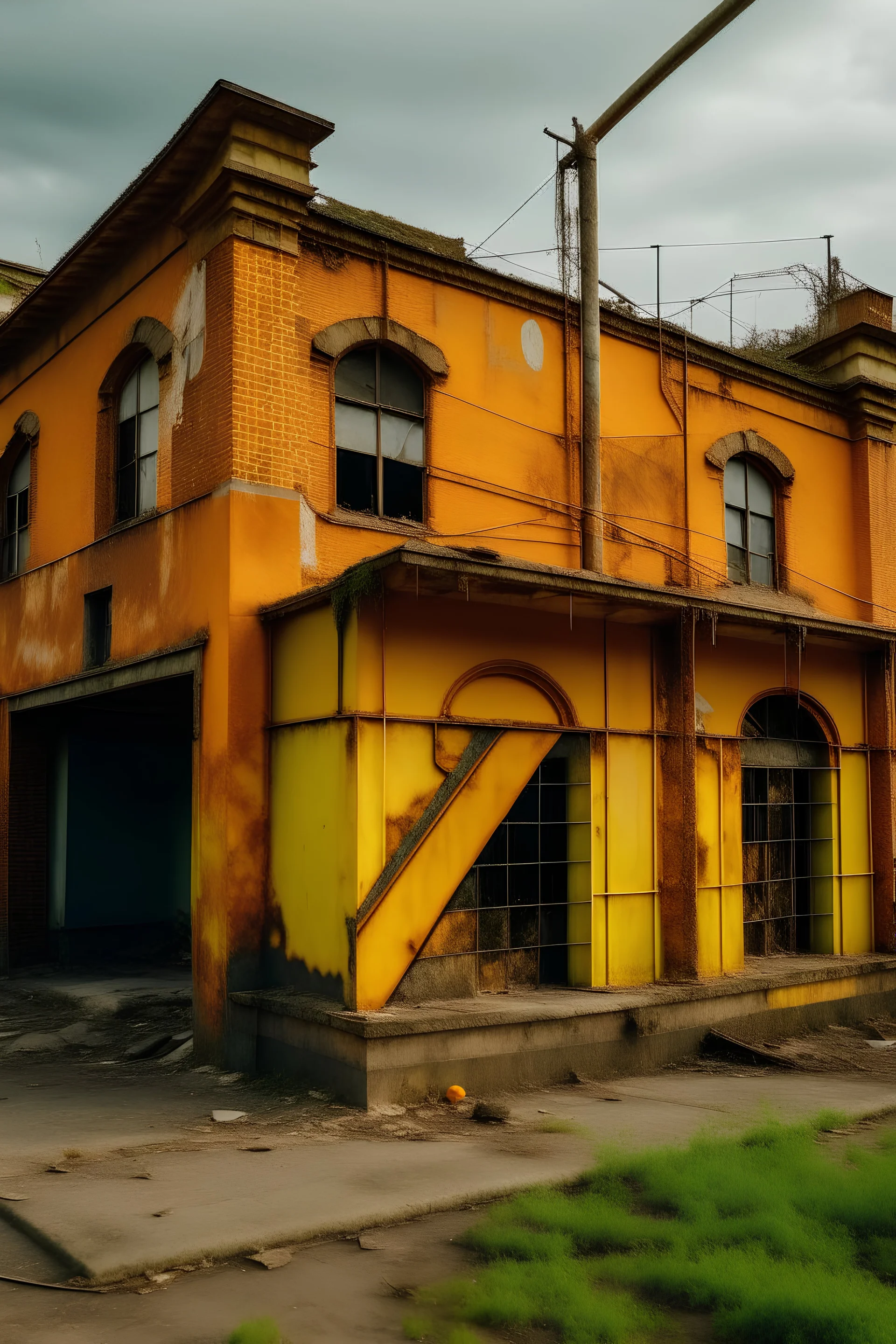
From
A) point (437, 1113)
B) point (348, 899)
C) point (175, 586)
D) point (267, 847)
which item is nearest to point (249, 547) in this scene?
point (175, 586)

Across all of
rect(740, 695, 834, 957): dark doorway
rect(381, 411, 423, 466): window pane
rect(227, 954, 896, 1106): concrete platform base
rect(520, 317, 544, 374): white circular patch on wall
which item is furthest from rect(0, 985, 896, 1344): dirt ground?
rect(520, 317, 544, 374): white circular patch on wall

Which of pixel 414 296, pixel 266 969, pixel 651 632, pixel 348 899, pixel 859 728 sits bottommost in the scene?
pixel 266 969

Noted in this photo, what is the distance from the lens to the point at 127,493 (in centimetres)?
1298

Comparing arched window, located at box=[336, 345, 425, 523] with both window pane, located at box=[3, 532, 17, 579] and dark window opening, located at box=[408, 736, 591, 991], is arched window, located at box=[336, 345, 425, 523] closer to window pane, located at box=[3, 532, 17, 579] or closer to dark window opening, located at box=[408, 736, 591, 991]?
dark window opening, located at box=[408, 736, 591, 991]

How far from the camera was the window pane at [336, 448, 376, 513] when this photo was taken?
1165cm

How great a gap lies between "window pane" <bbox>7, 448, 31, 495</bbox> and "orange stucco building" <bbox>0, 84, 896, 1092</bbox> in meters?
0.06

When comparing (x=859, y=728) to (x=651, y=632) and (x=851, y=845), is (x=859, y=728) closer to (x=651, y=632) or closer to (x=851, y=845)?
(x=851, y=845)

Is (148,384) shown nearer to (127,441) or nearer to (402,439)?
(127,441)

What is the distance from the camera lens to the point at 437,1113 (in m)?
8.43

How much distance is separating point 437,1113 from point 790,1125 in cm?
248

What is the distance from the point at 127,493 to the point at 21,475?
352 centimetres

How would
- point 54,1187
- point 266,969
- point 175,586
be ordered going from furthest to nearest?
point 175,586, point 266,969, point 54,1187

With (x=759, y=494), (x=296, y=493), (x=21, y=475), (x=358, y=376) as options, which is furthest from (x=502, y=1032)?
(x=21, y=475)

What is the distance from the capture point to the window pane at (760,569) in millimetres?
15281
